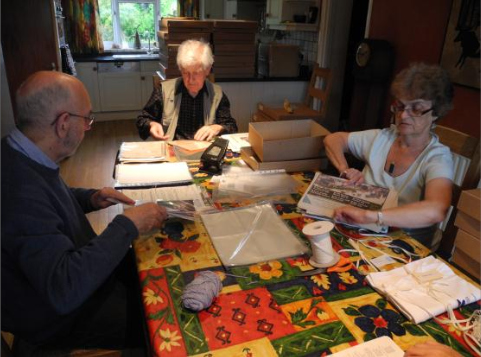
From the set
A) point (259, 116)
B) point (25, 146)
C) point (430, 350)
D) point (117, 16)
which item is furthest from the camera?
point (117, 16)

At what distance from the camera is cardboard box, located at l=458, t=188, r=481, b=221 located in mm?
1134

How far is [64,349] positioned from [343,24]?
142 inches

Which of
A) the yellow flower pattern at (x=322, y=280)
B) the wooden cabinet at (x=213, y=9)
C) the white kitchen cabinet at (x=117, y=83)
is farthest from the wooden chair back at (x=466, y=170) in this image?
the white kitchen cabinet at (x=117, y=83)

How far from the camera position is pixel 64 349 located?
1.08 meters

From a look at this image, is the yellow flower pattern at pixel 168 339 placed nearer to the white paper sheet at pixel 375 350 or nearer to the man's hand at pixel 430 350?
the white paper sheet at pixel 375 350

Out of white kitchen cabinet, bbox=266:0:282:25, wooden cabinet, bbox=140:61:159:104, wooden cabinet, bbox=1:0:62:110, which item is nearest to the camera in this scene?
wooden cabinet, bbox=1:0:62:110

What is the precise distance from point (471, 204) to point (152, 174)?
1194 millimetres

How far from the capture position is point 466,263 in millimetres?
1182

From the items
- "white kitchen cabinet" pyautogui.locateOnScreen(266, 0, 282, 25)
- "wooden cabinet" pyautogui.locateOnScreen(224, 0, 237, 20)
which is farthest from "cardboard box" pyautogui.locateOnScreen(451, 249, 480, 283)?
"wooden cabinet" pyautogui.locateOnScreen(224, 0, 237, 20)

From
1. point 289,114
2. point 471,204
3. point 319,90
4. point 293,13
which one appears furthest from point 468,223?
point 293,13

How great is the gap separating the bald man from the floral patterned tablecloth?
0.14 metres

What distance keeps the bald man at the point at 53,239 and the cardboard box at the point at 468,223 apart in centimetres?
95

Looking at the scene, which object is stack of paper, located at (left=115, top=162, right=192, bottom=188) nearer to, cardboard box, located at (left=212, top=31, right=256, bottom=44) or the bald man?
the bald man

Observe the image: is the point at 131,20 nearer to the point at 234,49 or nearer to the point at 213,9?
the point at 213,9
